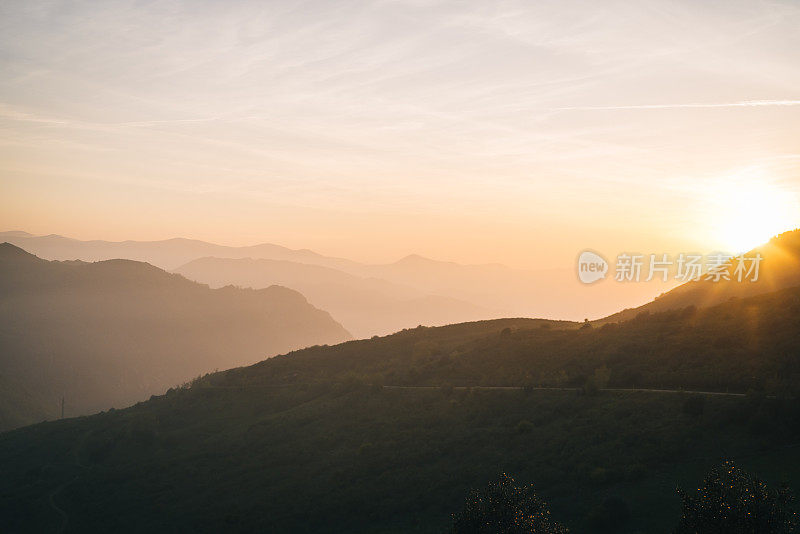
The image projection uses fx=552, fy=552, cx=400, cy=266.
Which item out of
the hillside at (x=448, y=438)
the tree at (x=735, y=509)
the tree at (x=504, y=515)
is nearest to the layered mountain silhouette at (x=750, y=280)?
the hillside at (x=448, y=438)

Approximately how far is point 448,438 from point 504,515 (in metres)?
27.9

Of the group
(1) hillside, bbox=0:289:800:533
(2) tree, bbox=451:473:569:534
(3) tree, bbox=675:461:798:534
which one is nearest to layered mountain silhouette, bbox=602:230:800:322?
(1) hillside, bbox=0:289:800:533

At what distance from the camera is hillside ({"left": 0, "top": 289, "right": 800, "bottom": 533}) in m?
35.7

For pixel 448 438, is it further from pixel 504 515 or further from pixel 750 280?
pixel 750 280

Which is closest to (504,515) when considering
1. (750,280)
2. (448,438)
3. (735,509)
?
(735,509)

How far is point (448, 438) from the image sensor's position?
49.7m

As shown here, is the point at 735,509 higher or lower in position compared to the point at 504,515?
higher

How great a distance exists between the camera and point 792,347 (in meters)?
44.9

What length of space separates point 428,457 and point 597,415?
1454 centimetres

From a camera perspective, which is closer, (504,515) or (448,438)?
(504,515)

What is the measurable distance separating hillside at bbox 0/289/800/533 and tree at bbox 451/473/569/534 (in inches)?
388

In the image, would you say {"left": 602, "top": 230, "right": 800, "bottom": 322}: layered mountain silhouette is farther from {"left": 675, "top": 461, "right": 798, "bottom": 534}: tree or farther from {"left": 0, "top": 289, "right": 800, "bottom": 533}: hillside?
{"left": 675, "top": 461, "right": 798, "bottom": 534}: tree

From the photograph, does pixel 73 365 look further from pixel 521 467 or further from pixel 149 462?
pixel 521 467

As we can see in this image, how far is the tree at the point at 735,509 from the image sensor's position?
712 inches
